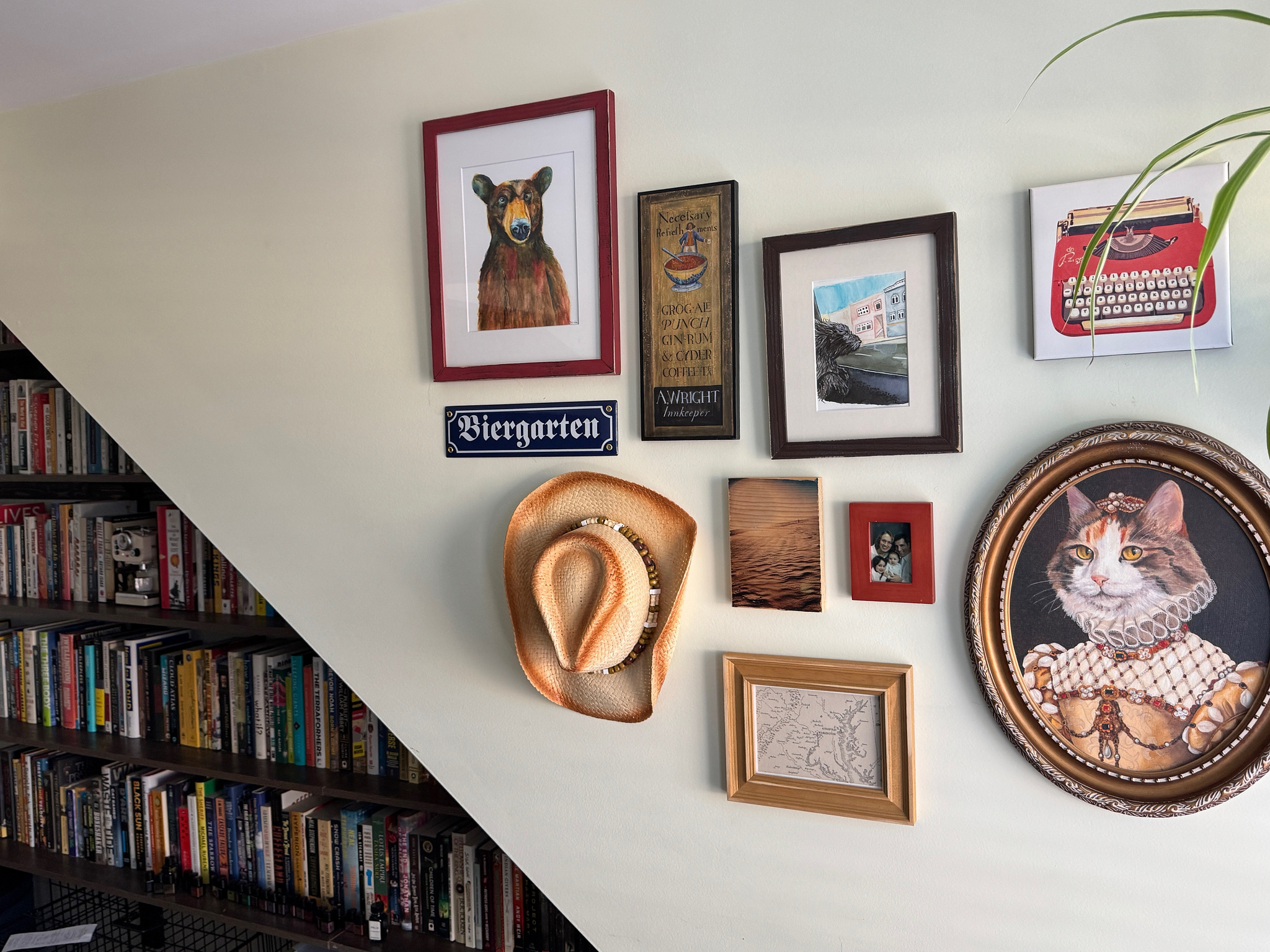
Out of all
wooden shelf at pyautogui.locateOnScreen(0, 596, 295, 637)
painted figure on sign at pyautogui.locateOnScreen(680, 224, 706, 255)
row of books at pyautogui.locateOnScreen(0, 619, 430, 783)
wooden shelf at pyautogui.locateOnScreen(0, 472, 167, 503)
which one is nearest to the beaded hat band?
painted figure on sign at pyautogui.locateOnScreen(680, 224, 706, 255)

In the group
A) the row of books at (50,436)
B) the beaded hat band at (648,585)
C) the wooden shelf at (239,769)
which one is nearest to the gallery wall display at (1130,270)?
the beaded hat band at (648,585)

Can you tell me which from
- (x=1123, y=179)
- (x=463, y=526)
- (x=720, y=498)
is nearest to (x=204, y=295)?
(x=463, y=526)

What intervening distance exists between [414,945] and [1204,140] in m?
2.06

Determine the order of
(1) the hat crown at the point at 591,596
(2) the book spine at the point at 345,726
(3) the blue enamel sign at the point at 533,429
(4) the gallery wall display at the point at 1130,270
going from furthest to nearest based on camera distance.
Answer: (2) the book spine at the point at 345,726
(3) the blue enamel sign at the point at 533,429
(1) the hat crown at the point at 591,596
(4) the gallery wall display at the point at 1130,270

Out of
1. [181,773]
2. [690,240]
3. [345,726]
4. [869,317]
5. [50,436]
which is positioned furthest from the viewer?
[50,436]

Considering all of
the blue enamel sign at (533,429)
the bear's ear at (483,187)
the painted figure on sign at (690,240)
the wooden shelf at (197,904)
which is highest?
the bear's ear at (483,187)

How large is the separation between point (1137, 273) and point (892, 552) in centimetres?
53

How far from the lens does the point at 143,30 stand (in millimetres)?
1706

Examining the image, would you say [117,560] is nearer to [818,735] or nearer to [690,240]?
[690,240]

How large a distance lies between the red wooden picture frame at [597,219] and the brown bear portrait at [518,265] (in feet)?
0.26

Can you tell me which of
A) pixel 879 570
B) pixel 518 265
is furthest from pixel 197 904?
pixel 879 570

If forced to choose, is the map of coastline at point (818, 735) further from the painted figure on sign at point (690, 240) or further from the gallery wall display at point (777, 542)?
the painted figure on sign at point (690, 240)

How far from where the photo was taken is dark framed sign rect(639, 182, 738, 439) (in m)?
1.48

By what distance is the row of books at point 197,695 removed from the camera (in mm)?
2039
